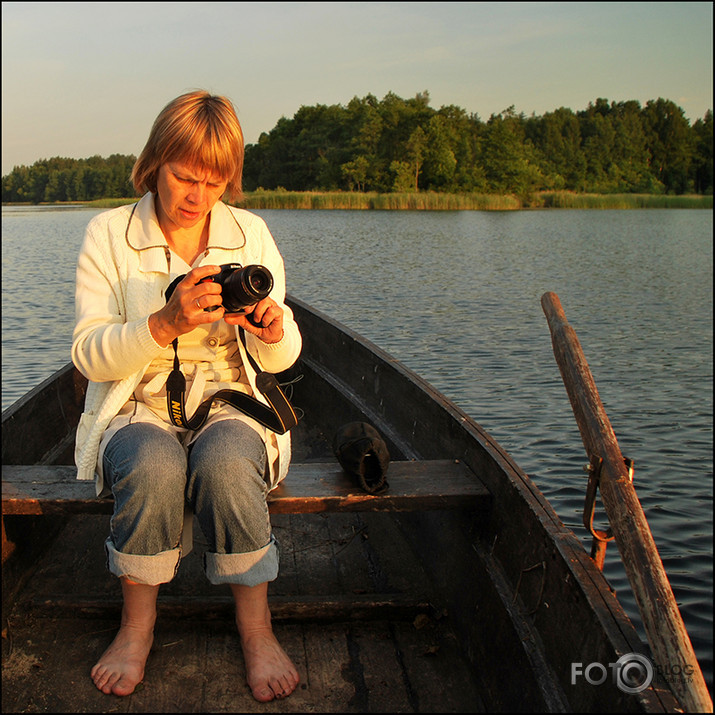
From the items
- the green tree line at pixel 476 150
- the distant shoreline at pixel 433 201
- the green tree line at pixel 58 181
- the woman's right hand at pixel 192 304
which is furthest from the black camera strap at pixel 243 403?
the green tree line at pixel 58 181

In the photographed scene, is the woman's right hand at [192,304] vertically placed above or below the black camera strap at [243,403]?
above

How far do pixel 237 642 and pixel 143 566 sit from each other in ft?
1.47

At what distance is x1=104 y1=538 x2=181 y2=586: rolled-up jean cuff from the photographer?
1906 mm

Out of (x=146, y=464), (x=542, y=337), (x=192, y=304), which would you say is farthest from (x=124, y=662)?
(x=542, y=337)

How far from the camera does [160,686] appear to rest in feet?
6.46

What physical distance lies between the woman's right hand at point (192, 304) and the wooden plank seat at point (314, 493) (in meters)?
0.57

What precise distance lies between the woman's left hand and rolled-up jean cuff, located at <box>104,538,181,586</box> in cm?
65

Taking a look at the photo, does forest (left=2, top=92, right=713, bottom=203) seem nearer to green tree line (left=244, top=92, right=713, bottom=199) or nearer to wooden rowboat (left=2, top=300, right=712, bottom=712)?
green tree line (left=244, top=92, right=713, bottom=199)

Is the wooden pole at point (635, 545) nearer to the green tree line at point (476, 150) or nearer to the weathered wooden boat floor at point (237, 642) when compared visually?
the weathered wooden boat floor at point (237, 642)

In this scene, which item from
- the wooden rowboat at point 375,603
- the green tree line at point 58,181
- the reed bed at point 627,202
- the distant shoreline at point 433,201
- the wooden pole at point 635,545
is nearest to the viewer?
the wooden pole at point 635,545

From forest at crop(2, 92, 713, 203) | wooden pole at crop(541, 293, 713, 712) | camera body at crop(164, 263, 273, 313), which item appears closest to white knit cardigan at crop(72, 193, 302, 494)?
camera body at crop(164, 263, 273, 313)

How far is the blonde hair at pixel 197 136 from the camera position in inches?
80.4

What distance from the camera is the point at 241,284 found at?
187 centimetres

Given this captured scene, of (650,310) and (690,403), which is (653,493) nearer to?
(690,403)
